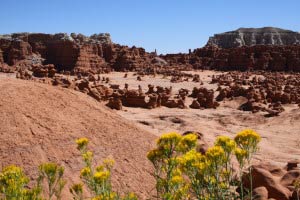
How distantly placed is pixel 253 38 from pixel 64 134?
246 feet

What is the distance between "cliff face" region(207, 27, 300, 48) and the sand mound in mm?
70178

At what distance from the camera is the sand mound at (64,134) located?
598cm

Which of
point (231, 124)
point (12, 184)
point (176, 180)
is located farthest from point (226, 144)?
point (231, 124)

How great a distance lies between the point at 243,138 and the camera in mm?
3059

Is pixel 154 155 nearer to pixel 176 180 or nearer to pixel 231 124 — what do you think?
pixel 176 180

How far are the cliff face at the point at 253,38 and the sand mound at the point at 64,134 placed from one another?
7018 cm

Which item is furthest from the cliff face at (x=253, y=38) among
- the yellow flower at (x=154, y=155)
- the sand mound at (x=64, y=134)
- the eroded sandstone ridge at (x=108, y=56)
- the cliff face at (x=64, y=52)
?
the yellow flower at (x=154, y=155)

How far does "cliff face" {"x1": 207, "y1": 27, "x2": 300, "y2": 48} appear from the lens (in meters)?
76.2

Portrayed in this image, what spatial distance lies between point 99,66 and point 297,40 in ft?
152

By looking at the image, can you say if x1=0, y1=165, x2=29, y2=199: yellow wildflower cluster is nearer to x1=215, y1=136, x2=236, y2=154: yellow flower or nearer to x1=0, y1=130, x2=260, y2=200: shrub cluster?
x1=0, y1=130, x2=260, y2=200: shrub cluster

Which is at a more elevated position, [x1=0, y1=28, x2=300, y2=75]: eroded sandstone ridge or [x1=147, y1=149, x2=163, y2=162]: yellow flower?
[x1=0, y1=28, x2=300, y2=75]: eroded sandstone ridge

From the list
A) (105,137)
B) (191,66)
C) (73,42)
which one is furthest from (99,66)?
A: (105,137)

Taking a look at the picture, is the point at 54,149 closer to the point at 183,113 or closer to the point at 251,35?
the point at 183,113

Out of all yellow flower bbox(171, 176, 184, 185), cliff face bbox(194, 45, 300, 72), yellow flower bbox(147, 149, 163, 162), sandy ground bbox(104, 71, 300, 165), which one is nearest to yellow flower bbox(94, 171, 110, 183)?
yellow flower bbox(147, 149, 163, 162)
